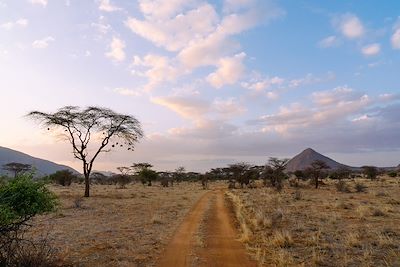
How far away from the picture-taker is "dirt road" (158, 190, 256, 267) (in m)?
11.7

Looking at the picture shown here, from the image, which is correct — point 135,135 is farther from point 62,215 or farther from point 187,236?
point 187,236

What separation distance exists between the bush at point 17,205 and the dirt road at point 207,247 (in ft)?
12.3

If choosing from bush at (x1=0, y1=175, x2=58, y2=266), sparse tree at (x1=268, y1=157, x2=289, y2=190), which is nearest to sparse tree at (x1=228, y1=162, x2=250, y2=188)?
sparse tree at (x1=268, y1=157, x2=289, y2=190)

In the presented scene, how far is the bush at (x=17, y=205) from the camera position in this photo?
28.8 feet

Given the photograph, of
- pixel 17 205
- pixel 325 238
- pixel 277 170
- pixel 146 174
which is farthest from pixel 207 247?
pixel 146 174

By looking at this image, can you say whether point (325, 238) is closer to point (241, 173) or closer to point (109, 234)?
point (109, 234)

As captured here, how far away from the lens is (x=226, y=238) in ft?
51.4

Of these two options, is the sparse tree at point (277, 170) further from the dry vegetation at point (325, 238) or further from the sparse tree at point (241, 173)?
the dry vegetation at point (325, 238)

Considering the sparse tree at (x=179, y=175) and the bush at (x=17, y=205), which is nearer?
the bush at (x=17, y=205)

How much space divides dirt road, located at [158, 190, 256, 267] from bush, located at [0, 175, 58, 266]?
3.73 metres

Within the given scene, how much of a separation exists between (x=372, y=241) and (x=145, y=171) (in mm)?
68614

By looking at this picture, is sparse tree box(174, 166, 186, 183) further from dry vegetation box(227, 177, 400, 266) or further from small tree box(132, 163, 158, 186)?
dry vegetation box(227, 177, 400, 266)

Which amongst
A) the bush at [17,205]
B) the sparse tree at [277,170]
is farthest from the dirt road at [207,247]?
the sparse tree at [277,170]

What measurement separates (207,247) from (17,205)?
6618 millimetres
